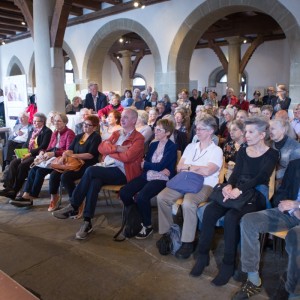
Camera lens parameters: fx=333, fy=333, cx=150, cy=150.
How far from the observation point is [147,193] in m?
3.04

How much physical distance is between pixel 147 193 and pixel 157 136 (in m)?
0.60

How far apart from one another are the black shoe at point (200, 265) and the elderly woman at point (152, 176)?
2.38 feet

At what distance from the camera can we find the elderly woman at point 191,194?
269 centimetres

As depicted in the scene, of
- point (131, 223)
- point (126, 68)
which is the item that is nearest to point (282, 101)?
point (131, 223)

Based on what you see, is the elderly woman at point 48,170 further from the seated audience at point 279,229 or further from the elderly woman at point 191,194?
the seated audience at point 279,229

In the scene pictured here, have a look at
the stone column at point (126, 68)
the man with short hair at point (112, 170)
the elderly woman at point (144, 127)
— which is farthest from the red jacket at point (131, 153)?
the stone column at point (126, 68)

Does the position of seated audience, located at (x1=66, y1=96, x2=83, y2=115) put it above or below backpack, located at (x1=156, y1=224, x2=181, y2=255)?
above

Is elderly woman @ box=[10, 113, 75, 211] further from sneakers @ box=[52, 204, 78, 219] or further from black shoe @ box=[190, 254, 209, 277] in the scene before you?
black shoe @ box=[190, 254, 209, 277]

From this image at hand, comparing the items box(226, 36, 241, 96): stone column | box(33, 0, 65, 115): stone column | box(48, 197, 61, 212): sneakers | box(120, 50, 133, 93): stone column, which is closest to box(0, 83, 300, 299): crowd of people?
box(48, 197, 61, 212): sneakers

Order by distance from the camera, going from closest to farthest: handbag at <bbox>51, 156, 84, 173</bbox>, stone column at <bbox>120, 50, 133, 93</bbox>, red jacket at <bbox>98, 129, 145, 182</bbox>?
red jacket at <bbox>98, 129, 145, 182</bbox>, handbag at <bbox>51, 156, 84, 173</bbox>, stone column at <bbox>120, 50, 133, 93</bbox>

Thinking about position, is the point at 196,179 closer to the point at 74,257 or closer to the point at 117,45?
the point at 74,257

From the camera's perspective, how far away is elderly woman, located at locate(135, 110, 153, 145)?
4.20 meters

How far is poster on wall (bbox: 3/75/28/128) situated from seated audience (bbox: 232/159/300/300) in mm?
5109

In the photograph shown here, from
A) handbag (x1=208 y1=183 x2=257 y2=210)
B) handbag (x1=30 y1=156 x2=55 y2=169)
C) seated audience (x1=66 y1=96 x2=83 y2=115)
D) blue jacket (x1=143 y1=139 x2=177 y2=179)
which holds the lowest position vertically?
handbag (x1=208 y1=183 x2=257 y2=210)
